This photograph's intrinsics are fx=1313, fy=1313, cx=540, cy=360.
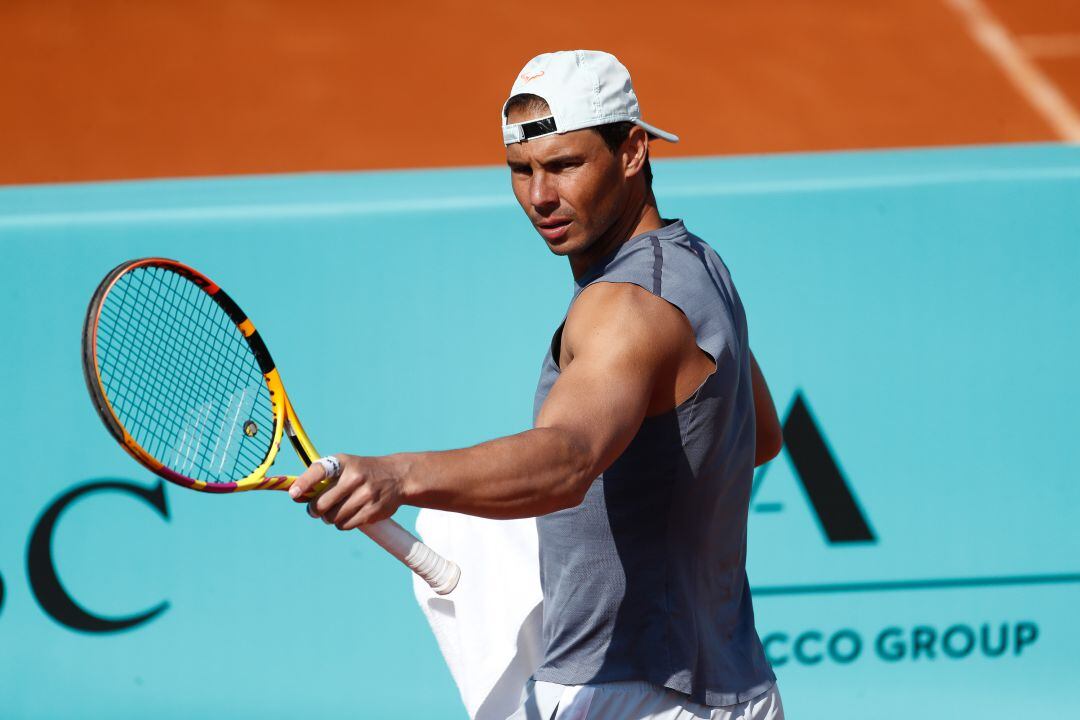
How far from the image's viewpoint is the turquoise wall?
3.59 metres

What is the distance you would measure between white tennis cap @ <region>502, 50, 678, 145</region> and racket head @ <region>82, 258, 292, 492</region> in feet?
2.02

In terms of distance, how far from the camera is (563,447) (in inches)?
67.2

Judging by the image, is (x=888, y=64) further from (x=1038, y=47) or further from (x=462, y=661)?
(x=462, y=661)

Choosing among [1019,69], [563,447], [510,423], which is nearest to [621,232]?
[563,447]

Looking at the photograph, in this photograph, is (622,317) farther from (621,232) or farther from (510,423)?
(510,423)

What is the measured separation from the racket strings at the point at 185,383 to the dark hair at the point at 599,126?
2.31ft

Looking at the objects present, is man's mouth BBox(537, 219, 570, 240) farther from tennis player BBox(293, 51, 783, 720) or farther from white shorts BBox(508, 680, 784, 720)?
white shorts BBox(508, 680, 784, 720)

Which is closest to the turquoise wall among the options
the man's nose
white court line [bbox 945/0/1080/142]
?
the man's nose

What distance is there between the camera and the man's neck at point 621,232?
7.27 feet

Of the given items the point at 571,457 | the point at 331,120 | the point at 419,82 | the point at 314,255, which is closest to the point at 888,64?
the point at 419,82

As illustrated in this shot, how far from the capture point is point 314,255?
3705 mm

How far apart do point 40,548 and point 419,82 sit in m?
3.83

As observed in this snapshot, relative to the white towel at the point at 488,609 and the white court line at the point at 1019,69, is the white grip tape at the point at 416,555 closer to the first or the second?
the white towel at the point at 488,609

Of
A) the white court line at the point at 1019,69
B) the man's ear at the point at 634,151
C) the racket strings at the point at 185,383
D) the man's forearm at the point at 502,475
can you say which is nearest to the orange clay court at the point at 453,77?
the white court line at the point at 1019,69
